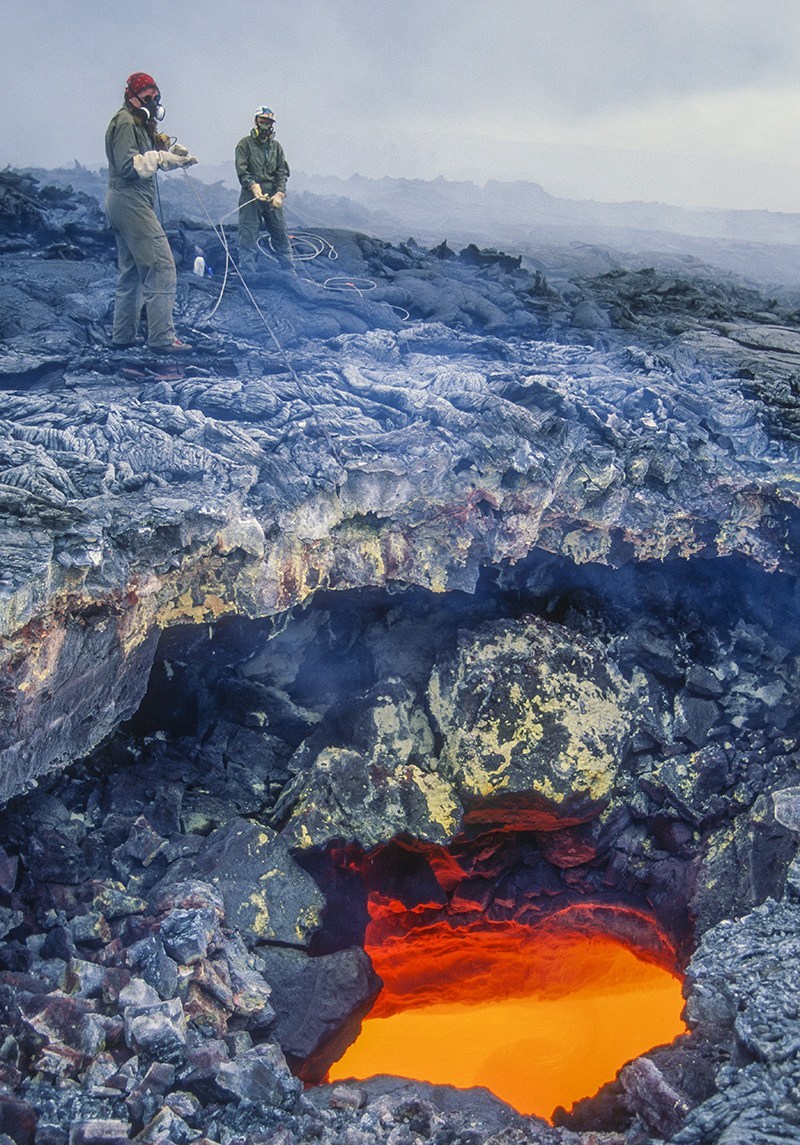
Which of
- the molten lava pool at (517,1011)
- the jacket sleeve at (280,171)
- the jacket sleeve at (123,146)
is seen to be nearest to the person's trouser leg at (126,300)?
the jacket sleeve at (123,146)

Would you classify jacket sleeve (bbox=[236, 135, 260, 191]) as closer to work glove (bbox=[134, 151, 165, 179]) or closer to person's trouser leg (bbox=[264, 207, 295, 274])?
person's trouser leg (bbox=[264, 207, 295, 274])

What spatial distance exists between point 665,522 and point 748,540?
682 mm

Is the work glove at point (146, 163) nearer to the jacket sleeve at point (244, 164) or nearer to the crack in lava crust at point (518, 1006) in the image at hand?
the jacket sleeve at point (244, 164)

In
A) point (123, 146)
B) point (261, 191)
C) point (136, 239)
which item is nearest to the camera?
point (123, 146)

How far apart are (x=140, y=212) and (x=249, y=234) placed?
8.23 feet

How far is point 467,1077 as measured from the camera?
6137mm

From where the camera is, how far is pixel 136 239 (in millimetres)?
5668

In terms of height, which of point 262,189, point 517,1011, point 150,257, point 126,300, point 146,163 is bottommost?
point 517,1011

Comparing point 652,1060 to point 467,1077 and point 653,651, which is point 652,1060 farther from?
point 653,651

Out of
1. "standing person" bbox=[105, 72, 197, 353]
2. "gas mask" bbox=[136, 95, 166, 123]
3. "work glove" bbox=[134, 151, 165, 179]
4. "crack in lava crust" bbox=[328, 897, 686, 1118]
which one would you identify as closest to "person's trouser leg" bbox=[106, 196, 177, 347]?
"standing person" bbox=[105, 72, 197, 353]

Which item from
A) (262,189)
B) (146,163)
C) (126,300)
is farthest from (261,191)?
(146,163)

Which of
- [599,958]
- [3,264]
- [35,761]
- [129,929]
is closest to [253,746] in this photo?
[129,929]

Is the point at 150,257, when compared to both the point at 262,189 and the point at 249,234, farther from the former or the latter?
the point at 262,189

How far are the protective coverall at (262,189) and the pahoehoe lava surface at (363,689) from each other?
26.9 inches
